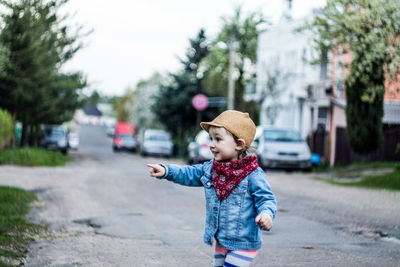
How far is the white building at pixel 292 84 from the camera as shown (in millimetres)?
32938

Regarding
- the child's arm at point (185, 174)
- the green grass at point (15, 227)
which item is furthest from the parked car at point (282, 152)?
the child's arm at point (185, 174)

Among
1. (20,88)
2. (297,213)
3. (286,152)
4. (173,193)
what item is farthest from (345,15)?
(20,88)

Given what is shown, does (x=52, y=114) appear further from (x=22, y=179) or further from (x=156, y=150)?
(x=156, y=150)

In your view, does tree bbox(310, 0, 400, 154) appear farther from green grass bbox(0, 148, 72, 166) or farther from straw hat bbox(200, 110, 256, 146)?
straw hat bbox(200, 110, 256, 146)

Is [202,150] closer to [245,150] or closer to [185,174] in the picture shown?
[185,174]

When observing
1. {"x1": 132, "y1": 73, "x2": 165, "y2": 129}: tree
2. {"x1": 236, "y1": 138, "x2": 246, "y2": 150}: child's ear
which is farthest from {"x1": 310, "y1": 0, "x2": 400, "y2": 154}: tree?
{"x1": 132, "y1": 73, "x2": 165, "y2": 129}: tree

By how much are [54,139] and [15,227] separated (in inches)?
1205

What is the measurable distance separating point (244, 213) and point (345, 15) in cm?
1420

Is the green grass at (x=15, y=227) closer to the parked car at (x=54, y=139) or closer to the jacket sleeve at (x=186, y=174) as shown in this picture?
the jacket sleeve at (x=186, y=174)

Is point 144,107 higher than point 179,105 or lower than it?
higher

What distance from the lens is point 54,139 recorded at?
37594 mm

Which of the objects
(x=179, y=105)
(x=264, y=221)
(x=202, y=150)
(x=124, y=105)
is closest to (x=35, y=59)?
(x=202, y=150)

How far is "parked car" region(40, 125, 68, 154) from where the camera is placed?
122 ft

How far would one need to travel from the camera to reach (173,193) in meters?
13.5
